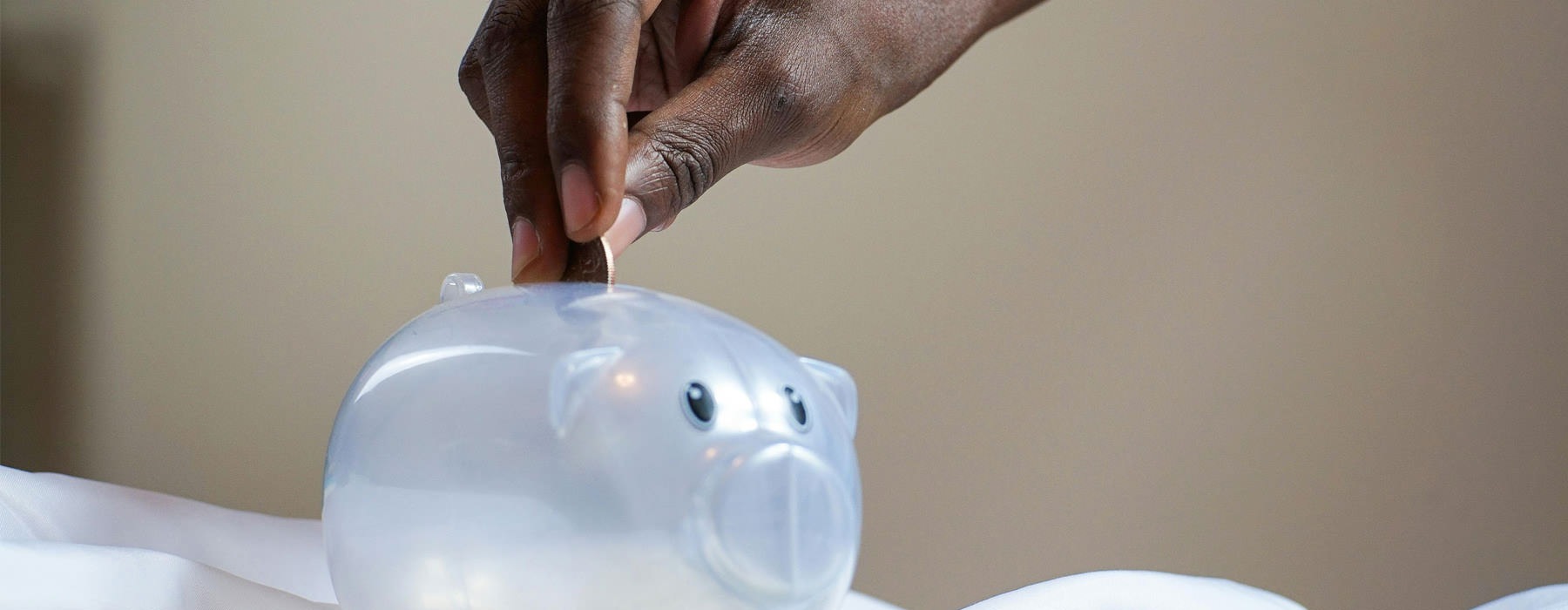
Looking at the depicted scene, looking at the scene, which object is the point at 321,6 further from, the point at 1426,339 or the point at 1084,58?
the point at 1426,339

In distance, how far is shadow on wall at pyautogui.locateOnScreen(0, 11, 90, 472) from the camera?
1.64 m

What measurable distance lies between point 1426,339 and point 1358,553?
0.58ft

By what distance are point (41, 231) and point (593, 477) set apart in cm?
164

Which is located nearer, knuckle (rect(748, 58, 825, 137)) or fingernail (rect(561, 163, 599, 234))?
fingernail (rect(561, 163, 599, 234))

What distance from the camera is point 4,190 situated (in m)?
1.67

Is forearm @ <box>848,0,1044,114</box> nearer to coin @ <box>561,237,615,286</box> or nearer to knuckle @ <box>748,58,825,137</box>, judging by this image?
knuckle @ <box>748,58,825,137</box>

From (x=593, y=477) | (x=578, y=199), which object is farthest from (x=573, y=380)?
(x=578, y=199)

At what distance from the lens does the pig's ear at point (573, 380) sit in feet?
1.09

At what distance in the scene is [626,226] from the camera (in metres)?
0.51

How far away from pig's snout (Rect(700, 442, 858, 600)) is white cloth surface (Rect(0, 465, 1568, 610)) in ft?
0.62

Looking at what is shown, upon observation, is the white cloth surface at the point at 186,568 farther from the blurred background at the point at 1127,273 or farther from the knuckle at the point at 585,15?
the blurred background at the point at 1127,273

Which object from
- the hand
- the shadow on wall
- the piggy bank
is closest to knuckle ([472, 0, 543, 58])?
the hand

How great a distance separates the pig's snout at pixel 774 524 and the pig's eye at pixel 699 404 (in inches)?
0.6

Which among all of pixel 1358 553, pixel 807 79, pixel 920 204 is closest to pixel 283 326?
pixel 920 204
